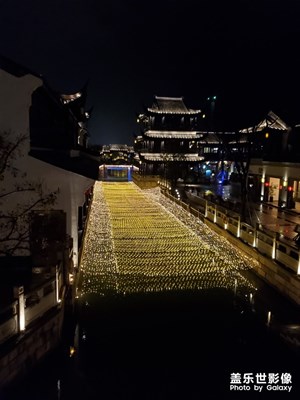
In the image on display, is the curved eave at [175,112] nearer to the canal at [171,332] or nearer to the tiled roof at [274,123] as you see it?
the tiled roof at [274,123]

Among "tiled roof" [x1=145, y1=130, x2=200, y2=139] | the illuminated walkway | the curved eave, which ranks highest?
the curved eave

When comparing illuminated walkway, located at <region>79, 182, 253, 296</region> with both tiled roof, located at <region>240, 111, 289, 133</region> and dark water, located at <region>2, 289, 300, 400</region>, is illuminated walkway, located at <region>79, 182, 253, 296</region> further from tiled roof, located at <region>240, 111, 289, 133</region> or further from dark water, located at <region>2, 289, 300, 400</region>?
tiled roof, located at <region>240, 111, 289, 133</region>

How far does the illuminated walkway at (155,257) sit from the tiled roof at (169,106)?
30.4 metres

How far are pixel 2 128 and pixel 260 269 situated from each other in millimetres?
10358

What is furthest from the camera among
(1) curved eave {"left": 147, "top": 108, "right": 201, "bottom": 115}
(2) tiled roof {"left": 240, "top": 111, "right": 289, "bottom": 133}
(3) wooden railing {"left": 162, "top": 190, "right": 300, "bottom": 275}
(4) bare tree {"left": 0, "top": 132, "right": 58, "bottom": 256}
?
(1) curved eave {"left": 147, "top": 108, "right": 201, "bottom": 115}

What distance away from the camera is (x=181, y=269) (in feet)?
40.9

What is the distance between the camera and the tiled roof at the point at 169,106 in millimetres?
47562

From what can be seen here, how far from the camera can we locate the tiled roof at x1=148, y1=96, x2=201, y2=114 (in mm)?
47562

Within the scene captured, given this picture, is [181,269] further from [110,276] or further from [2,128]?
[2,128]

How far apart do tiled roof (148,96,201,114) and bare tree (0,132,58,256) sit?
129ft

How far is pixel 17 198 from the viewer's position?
10023 mm

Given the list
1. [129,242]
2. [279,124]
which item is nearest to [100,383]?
[129,242]

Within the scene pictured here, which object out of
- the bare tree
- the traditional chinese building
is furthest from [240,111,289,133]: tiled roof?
the bare tree

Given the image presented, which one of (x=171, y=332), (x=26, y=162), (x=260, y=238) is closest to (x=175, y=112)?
(x=260, y=238)
